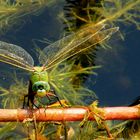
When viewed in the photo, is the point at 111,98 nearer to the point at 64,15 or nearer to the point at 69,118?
the point at 64,15

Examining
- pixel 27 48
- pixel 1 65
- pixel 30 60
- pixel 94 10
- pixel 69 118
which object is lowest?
pixel 69 118

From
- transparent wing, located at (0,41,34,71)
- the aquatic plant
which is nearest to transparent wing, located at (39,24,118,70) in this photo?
transparent wing, located at (0,41,34,71)

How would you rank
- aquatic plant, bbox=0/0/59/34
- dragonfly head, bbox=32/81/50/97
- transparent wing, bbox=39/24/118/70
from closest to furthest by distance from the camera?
dragonfly head, bbox=32/81/50/97 → transparent wing, bbox=39/24/118/70 → aquatic plant, bbox=0/0/59/34

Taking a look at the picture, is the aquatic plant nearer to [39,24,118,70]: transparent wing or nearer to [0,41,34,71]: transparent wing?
[39,24,118,70]: transparent wing

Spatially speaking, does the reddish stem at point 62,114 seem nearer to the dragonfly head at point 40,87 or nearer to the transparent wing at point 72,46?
the dragonfly head at point 40,87

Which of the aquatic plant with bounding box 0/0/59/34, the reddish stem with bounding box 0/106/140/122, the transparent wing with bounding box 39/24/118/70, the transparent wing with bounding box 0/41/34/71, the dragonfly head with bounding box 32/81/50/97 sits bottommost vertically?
the reddish stem with bounding box 0/106/140/122

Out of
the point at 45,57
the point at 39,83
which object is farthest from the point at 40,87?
the point at 45,57

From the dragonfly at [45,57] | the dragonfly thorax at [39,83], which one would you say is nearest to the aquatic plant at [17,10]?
the dragonfly at [45,57]

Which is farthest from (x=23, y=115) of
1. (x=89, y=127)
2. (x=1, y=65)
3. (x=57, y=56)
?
(x=1, y=65)
